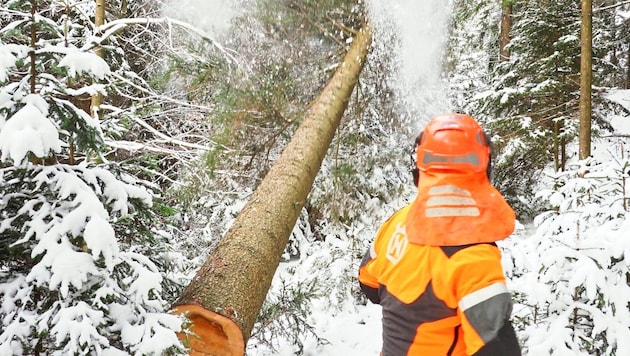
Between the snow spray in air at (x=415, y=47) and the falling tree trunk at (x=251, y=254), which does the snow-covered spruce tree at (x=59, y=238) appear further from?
the snow spray in air at (x=415, y=47)

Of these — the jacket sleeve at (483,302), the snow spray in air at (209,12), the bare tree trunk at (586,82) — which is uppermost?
the snow spray in air at (209,12)

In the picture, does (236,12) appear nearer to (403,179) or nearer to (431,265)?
(403,179)

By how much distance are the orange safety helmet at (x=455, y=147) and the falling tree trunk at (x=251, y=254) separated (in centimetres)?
159

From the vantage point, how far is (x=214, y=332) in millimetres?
2982

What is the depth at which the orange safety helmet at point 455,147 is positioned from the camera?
5.89ft

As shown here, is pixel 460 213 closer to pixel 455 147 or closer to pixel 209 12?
pixel 455 147

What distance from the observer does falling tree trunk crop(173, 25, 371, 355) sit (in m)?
2.96

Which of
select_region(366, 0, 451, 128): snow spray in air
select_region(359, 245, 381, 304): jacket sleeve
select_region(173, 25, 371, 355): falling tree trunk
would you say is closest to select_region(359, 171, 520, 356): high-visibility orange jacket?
select_region(359, 245, 381, 304): jacket sleeve

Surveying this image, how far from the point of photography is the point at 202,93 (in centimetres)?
779

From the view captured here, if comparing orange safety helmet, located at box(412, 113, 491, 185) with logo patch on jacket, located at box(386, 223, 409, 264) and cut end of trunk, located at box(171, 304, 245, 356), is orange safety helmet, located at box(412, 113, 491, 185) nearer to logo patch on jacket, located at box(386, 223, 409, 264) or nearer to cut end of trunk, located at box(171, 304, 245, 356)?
logo patch on jacket, located at box(386, 223, 409, 264)

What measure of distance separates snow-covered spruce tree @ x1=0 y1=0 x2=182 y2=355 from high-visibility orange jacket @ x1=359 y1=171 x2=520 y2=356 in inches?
42.1

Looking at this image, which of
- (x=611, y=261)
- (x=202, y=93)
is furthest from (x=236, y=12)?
(x=611, y=261)

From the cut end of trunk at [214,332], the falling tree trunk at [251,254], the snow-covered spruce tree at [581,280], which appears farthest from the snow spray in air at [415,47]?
the cut end of trunk at [214,332]

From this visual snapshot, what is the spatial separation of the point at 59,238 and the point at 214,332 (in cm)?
119
